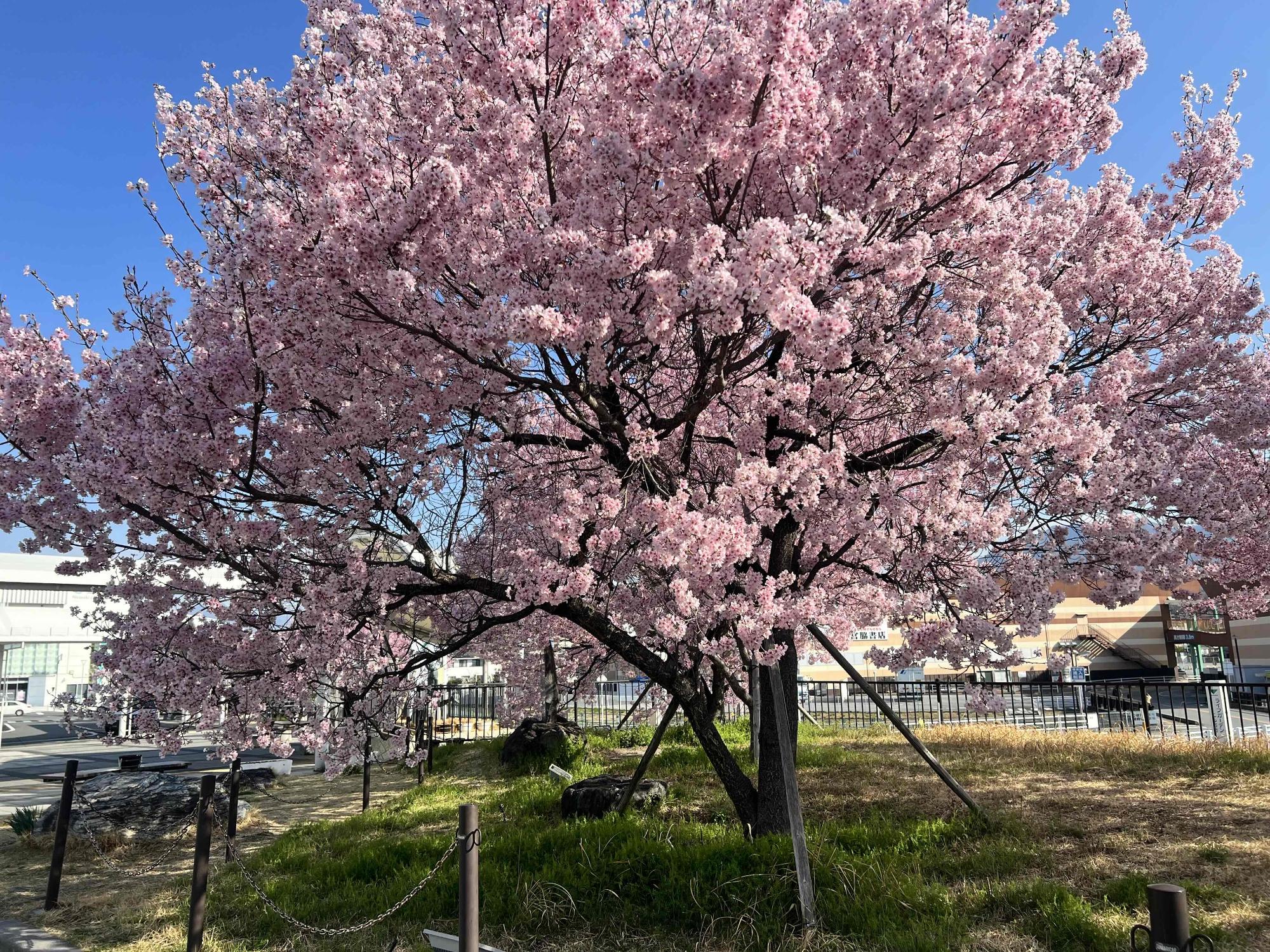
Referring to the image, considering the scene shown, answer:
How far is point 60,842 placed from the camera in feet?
25.9

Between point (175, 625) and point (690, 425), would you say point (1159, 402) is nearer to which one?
point (690, 425)

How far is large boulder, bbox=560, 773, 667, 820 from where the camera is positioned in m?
8.84

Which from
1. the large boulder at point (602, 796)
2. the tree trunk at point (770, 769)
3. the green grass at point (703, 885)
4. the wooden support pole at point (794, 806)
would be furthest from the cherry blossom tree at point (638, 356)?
the large boulder at point (602, 796)

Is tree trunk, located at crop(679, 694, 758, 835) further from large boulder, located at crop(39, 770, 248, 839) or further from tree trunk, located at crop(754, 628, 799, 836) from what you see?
large boulder, located at crop(39, 770, 248, 839)

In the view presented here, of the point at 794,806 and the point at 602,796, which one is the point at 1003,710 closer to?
the point at 794,806

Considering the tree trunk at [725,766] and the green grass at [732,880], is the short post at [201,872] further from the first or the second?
the tree trunk at [725,766]

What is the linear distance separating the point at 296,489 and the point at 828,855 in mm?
5600

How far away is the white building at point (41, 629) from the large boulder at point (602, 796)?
5947mm

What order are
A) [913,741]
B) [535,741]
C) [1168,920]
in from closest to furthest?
[1168,920]
[913,741]
[535,741]

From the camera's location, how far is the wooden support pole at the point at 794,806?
5.58m

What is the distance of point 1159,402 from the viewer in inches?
380

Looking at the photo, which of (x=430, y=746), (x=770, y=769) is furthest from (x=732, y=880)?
(x=430, y=746)

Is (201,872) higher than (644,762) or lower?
lower

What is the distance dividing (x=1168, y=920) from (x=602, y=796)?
6.26 m
